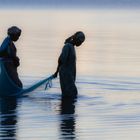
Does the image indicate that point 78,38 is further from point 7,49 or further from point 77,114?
point 77,114

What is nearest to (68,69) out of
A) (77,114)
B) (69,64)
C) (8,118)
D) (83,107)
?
(69,64)

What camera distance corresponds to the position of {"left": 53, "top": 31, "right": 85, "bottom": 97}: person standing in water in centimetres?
2172

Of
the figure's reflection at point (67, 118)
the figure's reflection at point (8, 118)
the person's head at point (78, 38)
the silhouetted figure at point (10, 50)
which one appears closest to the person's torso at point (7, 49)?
the silhouetted figure at point (10, 50)

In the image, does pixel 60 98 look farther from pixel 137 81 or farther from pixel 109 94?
pixel 137 81

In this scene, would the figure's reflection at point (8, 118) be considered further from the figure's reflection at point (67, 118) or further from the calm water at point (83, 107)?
the figure's reflection at point (67, 118)

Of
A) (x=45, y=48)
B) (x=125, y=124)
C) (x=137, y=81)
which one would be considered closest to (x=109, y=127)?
(x=125, y=124)

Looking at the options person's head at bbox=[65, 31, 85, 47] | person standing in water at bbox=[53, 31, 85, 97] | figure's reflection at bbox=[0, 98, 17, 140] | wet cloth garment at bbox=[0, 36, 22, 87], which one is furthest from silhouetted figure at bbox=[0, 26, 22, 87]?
person's head at bbox=[65, 31, 85, 47]

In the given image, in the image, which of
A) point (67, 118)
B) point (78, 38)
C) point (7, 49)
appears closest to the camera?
point (67, 118)

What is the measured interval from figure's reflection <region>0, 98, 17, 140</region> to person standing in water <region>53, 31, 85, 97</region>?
3.64ft

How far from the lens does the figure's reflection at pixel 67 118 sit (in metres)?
17.4

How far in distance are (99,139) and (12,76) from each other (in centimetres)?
584

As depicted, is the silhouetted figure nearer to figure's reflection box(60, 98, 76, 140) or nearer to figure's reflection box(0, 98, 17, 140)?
figure's reflection box(0, 98, 17, 140)

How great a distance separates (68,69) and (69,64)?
115mm

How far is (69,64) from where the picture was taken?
22031 mm
